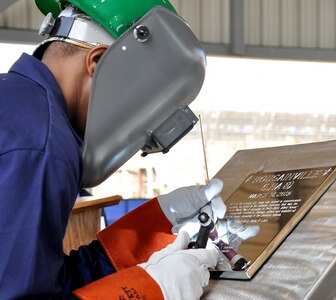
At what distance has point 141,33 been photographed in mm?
1482

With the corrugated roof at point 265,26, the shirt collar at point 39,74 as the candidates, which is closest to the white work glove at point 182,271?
the shirt collar at point 39,74

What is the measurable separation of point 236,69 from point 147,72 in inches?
256

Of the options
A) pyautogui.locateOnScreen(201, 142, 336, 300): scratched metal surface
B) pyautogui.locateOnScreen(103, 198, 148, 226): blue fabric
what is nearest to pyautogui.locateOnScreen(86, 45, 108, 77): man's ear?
pyautogui.locateOnScreen(201, 142, 336, 300): scratched metal surface

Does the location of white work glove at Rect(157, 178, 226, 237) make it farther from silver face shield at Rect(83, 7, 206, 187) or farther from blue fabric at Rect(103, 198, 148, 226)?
blue fabric at Rect(103, 198, 148, 226)

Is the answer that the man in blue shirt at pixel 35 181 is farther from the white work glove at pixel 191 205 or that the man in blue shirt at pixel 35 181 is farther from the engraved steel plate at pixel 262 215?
the white work glove at pixel 191 205

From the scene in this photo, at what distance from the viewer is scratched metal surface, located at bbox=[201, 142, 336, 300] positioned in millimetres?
1257

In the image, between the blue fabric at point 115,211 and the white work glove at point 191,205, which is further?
the blue fabric at point 115,211

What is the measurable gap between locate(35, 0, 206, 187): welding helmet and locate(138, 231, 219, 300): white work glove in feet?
0.78

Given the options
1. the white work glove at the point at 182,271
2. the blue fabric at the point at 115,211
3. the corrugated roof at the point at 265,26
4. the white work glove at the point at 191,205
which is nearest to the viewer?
the white work glove at the point at 182,271

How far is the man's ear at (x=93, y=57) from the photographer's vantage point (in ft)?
4.80

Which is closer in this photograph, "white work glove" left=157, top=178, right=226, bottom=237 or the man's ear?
the man's ear

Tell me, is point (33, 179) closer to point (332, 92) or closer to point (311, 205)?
point (311, 205)

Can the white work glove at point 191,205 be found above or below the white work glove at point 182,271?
below

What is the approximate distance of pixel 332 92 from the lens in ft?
27.4
